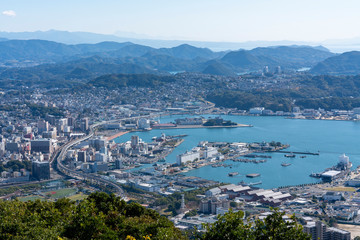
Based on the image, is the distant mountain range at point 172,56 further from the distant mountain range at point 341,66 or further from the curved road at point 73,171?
the curved road at point 73,171

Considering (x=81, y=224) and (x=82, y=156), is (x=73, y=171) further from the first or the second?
(x=81, y=224)

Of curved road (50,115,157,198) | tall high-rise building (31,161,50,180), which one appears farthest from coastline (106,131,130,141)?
tall high-rise building (31,161,50,180)

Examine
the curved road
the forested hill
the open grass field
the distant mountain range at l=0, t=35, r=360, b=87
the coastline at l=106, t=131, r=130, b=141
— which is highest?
the distant mountain range at l=0, t=35, r=360, b=87

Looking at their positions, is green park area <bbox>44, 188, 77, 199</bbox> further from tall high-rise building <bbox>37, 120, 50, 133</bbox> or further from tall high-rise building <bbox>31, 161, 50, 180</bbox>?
tall high-rise building <bbox>37, 120, 50, 133</bbox>

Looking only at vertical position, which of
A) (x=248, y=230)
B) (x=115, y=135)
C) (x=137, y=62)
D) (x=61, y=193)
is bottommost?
(x=115, y=135)

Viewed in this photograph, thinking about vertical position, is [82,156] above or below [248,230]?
below

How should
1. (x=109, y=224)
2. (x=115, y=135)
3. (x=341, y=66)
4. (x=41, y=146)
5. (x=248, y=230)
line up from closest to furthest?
(x=248, y=230) → (x=109, y=224) → (x=41, y=146) → (x=115, y=135) → (x=341, y=66)

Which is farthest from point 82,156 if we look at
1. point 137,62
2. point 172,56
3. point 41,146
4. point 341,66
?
point 172,56

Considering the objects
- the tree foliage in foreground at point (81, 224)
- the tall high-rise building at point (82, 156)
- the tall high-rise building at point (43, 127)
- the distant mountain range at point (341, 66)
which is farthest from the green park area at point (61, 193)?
the distant mountain range at point (341, 66)
